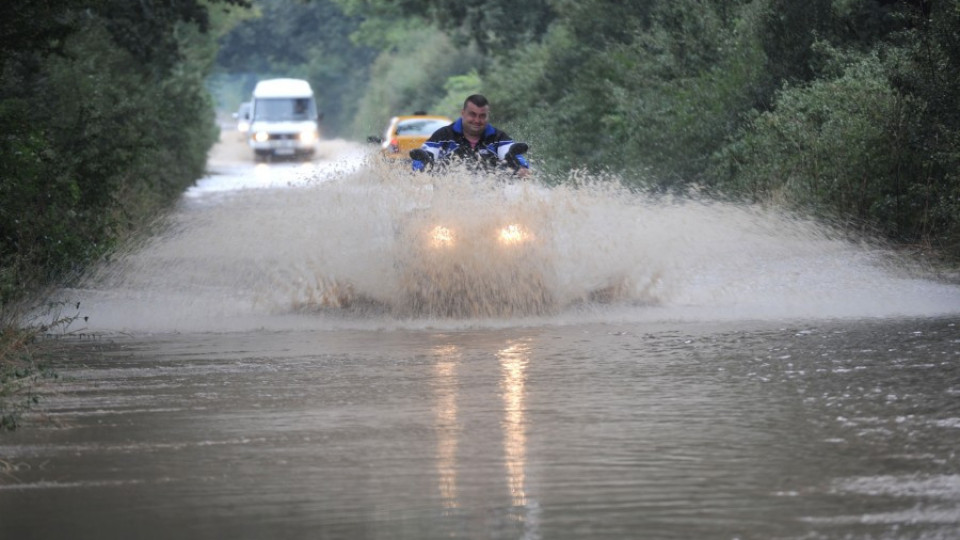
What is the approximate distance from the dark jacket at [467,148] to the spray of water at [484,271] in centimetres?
44

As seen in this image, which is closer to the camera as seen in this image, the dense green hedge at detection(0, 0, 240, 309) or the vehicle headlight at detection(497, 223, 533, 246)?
the vehicle headlight at detection(497, 223, 533, 246)

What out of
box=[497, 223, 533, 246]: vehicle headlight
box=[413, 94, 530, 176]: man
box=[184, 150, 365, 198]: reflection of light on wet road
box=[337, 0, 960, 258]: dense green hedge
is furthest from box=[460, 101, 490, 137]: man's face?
box=[337, 0, 960, 258]: dense green hedge

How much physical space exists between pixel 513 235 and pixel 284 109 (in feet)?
178

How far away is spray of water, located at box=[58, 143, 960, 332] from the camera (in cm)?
1476

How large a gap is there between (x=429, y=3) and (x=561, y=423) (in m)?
44.1

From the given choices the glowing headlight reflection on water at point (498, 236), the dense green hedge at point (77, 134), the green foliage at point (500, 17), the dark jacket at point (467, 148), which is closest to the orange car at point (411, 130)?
the dense green hedge at point (77, 134)

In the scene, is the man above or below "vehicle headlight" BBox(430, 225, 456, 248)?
above

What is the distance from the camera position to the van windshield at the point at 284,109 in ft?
224

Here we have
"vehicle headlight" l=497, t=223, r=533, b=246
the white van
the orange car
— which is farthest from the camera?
the white van

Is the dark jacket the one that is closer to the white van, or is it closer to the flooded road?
the flooded road

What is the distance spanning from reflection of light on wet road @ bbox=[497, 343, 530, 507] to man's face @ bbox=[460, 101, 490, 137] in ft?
12.1

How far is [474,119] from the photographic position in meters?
16.1

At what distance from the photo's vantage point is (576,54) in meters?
42.0

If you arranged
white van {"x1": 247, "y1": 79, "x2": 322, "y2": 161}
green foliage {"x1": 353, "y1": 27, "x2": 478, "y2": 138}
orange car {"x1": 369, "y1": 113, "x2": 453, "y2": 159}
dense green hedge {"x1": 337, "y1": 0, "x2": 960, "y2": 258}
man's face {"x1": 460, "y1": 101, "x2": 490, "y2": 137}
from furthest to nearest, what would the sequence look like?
green foliage {"x1": 353, "y1": 27, "x2": 478, "y2": 138} → white van {"x1": 247, "y1": 79, "x2": 322, "y2": 161} → orange car {"x1": 369, "y1": 113, "x2": 453, "y2": 159} → dense green hedge {"x1": 337, "y1": 0, "x2": 960, "y2": 258} → man's face {"x1": 460, "y1": 101, "x2": 490, "y2": 137}
